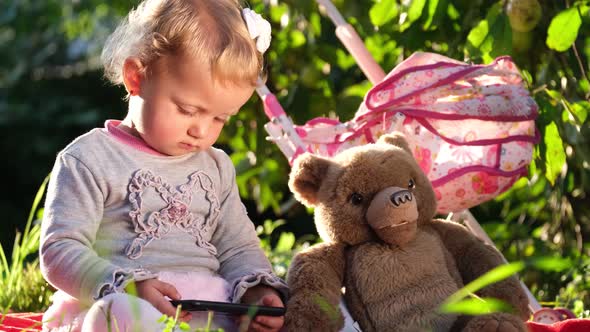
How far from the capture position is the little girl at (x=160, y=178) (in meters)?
1.97

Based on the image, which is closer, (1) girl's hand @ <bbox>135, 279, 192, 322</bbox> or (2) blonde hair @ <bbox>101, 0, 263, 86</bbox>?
(1) girl's hand @ <bbox>135, 279, 192, 322</bbox>

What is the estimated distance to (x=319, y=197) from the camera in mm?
2234

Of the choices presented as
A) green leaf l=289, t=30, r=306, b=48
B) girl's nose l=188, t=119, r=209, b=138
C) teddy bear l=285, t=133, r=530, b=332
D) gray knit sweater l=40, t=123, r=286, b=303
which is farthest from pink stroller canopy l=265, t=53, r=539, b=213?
green leaf l=289, t=30, r=306, b=48

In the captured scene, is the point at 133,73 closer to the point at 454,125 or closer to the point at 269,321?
the point at 269,321

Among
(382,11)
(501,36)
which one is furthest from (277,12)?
(501,36)

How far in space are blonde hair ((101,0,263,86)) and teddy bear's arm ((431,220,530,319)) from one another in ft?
1.93

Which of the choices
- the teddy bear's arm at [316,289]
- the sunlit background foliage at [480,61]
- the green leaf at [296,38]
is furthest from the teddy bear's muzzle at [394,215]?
the green leaf at [296,38]

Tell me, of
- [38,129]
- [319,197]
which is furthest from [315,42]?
[38,129]

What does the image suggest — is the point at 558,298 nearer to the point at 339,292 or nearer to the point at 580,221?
the point at 580,221

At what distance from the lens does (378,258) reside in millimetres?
2129

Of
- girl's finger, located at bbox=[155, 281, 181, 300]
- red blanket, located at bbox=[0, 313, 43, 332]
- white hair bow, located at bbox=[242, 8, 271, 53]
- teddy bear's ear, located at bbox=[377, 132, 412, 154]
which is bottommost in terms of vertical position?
teddy bear's ear, located at bbox=[377, 132, 412, 154]

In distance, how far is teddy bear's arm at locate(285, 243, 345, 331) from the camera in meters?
2.03

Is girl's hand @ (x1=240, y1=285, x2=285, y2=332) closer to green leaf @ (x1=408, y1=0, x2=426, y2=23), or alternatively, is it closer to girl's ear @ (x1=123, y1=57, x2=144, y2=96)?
girl's ear @ (x1=123, y1=57, x2=144, y2=96)

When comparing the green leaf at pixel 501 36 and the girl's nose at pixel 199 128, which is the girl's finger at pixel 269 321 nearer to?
the girl's nose at pixel 199 128
